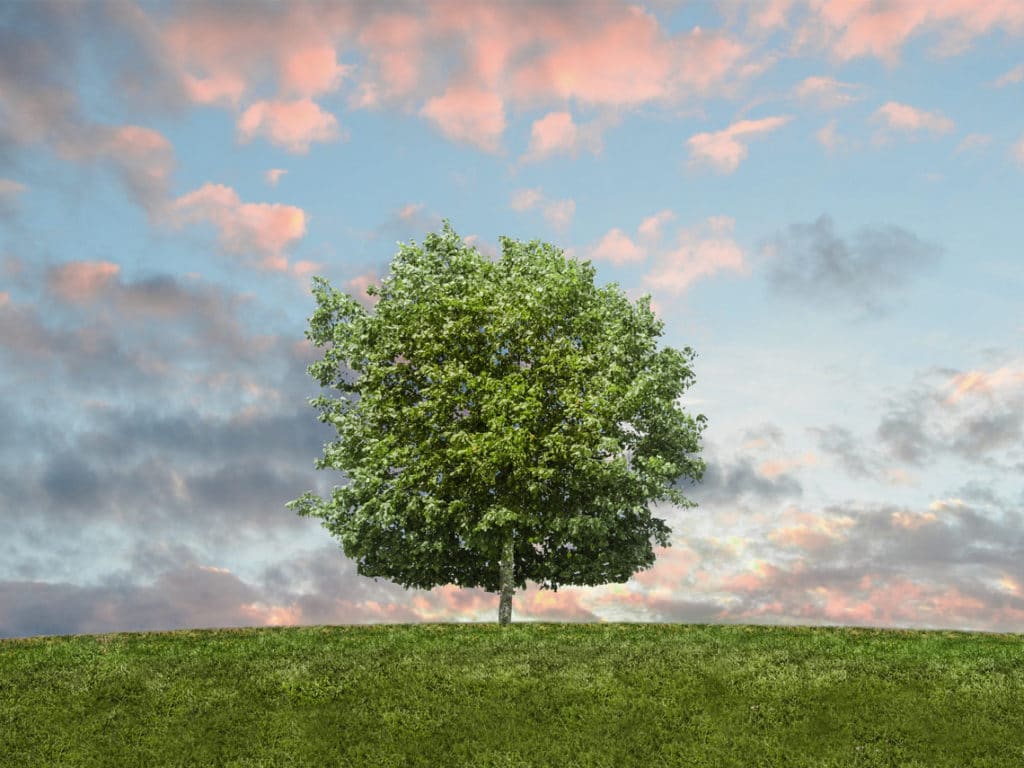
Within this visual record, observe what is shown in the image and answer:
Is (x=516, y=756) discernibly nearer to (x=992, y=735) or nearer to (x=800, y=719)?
(x=800, y=719)

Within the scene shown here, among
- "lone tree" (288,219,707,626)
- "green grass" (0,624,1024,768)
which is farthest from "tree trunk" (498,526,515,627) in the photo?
"green grass" (0,624,1024,768)

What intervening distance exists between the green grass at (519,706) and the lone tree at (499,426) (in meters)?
8.52

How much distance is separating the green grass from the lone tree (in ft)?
28.0

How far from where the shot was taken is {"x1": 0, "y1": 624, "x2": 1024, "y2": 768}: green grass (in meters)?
17.5

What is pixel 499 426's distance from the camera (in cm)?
3066

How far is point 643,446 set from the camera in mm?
35719

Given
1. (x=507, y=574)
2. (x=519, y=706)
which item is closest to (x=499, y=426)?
(x=507, y=574)

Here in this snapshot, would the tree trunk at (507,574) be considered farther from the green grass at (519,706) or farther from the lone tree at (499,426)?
the green grass at (519,706)

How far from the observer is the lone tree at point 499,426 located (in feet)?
104

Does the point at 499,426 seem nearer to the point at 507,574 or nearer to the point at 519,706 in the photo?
the point at 507,574

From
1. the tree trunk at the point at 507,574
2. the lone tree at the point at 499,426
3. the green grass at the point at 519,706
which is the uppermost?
the lone tree at the point at 499,426

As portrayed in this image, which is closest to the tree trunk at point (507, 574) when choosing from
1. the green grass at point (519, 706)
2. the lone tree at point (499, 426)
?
the lone tree at point (499, 426)

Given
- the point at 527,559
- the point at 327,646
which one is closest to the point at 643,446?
the point at 527,559

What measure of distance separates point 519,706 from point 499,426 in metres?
12.7
